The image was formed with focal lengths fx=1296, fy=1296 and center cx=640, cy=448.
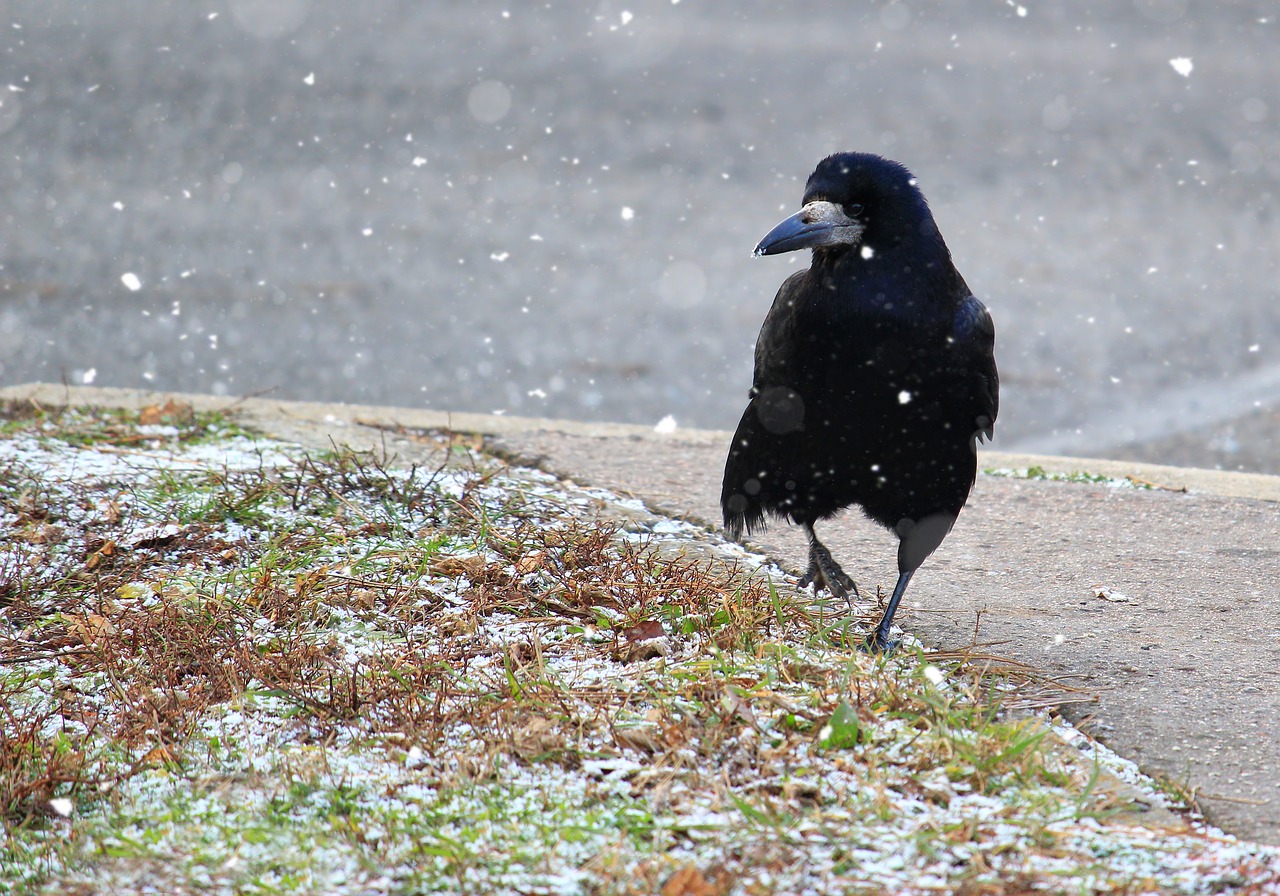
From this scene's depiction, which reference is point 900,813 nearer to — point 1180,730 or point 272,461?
point 1180,730

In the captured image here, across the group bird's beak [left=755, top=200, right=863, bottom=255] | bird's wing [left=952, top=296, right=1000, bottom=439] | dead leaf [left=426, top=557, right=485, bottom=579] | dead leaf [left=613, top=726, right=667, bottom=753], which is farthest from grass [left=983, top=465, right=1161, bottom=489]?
dead leaf [left=613, top=726, right=667, bottom=753]

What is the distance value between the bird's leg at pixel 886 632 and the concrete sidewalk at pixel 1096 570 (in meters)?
0.09

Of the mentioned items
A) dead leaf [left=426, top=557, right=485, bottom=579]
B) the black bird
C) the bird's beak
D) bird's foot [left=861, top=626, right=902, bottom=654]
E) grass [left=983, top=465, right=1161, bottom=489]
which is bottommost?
bird's foot [left=861, top=626, right=902, bottom=654]

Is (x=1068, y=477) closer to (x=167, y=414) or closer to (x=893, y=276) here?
(x=893, y=276)

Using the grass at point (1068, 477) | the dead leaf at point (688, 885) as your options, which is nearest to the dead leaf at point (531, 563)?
the dead leaf at point (688, 885)

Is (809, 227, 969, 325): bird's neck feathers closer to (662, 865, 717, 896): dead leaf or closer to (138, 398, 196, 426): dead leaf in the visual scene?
(662, 865, 717, 896): dead leaf

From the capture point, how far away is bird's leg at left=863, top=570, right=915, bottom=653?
9.70ft

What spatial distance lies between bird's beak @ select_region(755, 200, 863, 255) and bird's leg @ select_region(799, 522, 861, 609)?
740 mm

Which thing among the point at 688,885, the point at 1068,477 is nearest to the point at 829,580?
the point at 688,885

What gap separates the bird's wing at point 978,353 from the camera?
3168 millimetres

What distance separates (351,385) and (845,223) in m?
4.37

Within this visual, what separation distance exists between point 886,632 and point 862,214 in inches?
40.3

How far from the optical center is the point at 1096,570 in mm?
3666

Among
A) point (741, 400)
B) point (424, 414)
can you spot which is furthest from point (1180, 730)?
point (741, 400)
